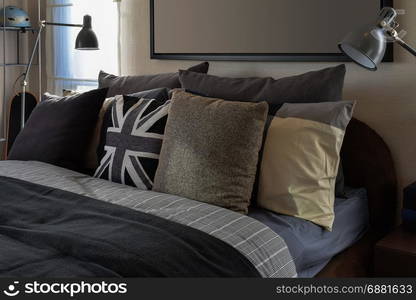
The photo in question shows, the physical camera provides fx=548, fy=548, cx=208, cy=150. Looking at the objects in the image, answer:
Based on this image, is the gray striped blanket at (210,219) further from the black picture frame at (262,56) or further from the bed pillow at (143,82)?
the black picture frame at (262,56)

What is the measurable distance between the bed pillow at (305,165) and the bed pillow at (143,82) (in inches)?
33.7

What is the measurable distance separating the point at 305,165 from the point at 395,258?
16.8 inches

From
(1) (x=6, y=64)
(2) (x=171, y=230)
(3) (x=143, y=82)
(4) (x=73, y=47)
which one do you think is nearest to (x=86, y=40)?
(3) (x=143, y=82)

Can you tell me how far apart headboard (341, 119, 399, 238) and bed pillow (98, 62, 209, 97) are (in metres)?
0.82

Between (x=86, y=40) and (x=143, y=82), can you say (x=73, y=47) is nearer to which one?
(x=86, y=40)

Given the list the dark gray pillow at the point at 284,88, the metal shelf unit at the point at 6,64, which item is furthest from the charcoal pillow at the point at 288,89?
the metal shelf unit at the point at 6,64

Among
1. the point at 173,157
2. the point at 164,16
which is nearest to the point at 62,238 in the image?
the point at 173,157

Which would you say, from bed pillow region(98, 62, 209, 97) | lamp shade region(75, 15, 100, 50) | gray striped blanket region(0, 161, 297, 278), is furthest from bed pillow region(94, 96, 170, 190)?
lamp shade region(75, 15, 100, 50)

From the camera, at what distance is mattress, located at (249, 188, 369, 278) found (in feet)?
5.54

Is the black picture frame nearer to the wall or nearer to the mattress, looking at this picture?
the mattress

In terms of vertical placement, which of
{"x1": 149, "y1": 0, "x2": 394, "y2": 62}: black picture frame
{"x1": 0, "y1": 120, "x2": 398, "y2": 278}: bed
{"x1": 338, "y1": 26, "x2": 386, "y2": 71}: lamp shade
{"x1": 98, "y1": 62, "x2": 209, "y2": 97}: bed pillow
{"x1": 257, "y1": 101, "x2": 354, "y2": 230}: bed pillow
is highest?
{"x1": 338, "y1": 26, "x2": 386, "y2": 71}: lamp shade

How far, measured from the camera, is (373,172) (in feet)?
7.21

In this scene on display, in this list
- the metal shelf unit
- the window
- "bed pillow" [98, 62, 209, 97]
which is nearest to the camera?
"bed pillow" [98, 62, 209, 97]

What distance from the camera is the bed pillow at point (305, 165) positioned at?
182 cm
